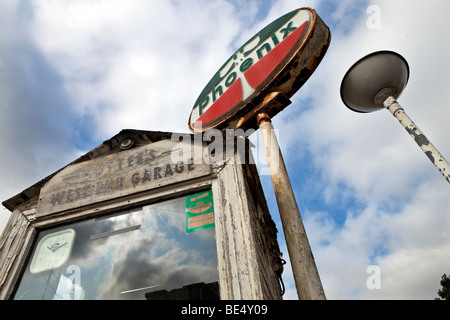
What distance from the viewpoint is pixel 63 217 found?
3.31m

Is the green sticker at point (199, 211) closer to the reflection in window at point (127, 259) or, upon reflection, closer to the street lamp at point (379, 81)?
the reflection in window at point (127, 259)

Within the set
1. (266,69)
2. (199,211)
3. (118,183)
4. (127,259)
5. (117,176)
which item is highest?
(266,69)

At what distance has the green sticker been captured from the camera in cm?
277

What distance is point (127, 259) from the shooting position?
283cm

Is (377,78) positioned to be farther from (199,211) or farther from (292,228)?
(199,211)

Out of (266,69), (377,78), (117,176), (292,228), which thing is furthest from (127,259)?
(377,78)

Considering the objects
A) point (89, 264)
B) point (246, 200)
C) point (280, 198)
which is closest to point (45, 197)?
point (89, 264)

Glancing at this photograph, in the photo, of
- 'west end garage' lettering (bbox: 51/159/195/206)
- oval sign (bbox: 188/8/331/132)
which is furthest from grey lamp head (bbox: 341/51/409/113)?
'west end garage' lettering (bbox: 51/159/195/206)

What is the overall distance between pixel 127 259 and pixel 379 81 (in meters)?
4.31

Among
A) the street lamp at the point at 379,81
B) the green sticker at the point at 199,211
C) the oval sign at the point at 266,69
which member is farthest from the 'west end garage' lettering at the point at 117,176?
the street lamp at the point at 379,81
